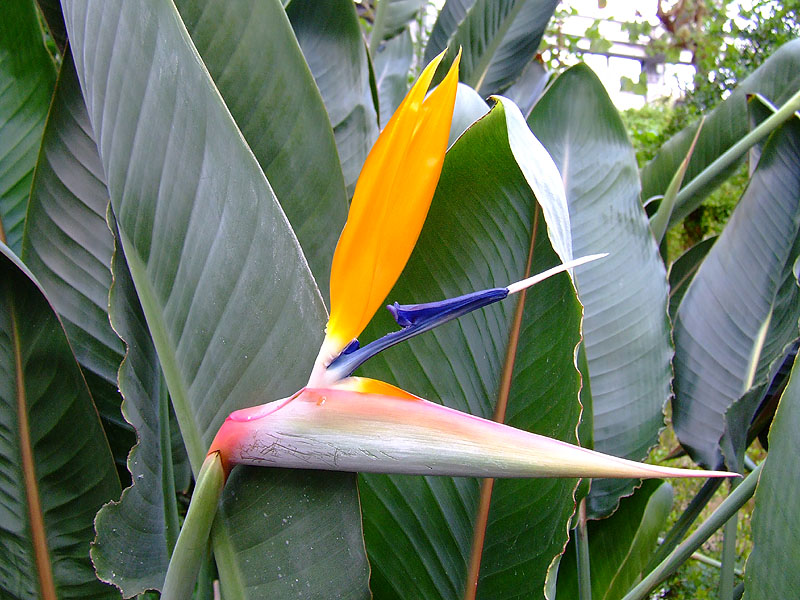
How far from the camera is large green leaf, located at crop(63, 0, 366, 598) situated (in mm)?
328

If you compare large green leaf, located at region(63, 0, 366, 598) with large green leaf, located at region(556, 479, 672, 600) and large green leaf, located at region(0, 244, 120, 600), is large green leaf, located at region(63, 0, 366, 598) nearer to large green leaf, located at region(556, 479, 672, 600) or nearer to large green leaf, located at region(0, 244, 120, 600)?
large green leaf, located at region(0, 244, 120, 600)

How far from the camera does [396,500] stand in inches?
17.8

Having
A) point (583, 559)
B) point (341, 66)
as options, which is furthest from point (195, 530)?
point (341, 66)

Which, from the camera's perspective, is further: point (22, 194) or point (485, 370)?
point (22, 194)

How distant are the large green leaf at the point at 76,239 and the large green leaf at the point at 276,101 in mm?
135

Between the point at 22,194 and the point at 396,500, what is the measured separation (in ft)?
1.42

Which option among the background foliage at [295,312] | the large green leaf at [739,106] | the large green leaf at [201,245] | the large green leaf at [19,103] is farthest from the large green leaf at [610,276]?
the large green leaf at [19,103]

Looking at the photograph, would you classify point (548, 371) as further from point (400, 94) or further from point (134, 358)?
point (400, 94)

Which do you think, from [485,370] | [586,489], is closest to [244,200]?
[485,370]

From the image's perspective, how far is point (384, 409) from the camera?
0.92 feet

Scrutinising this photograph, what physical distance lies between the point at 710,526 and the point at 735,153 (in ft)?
1.21

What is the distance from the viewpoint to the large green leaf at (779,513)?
0.36m

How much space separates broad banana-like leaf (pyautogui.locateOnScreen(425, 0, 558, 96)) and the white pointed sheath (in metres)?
0.81

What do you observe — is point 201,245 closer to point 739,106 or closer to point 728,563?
point 728,563
